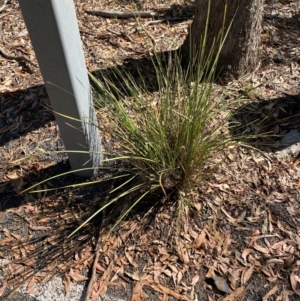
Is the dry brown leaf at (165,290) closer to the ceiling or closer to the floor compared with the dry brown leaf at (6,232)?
closer to the floor

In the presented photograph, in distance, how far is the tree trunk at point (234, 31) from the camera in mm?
2889

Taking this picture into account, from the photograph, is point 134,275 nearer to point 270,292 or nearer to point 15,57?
point 270,292

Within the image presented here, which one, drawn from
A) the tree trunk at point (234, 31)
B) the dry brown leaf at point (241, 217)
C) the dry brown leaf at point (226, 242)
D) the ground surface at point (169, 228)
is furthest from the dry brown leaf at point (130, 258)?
the tree trunk at point (234, 31)

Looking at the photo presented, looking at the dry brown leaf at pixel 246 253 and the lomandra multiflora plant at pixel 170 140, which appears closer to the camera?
the lomandra multiflora plant at pixel 170 140

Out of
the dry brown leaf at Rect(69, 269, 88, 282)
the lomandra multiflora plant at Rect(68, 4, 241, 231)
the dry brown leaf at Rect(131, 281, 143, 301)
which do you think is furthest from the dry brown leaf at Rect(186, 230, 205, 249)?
the dry brown leaf at Rect(69, 269, 88, 282)

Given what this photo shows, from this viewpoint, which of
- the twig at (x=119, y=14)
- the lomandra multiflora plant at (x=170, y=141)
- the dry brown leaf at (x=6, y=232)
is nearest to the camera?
→ the lomandra multiflora plant at (x=170, y=141)

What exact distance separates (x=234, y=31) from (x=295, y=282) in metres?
1.74

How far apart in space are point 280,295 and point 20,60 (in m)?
2.70

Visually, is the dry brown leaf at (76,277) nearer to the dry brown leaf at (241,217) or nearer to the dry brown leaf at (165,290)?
the dry brown leaf at (165,290)

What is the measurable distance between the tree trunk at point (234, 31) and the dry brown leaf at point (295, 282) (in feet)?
5.03

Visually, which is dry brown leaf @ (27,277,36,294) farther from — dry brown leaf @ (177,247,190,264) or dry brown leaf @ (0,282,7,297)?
dry brown leaf @ (177,247,190,264)

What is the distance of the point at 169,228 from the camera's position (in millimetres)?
2439

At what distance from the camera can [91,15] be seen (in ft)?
13.0

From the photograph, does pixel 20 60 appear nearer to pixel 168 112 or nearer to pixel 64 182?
pixel 64 182
